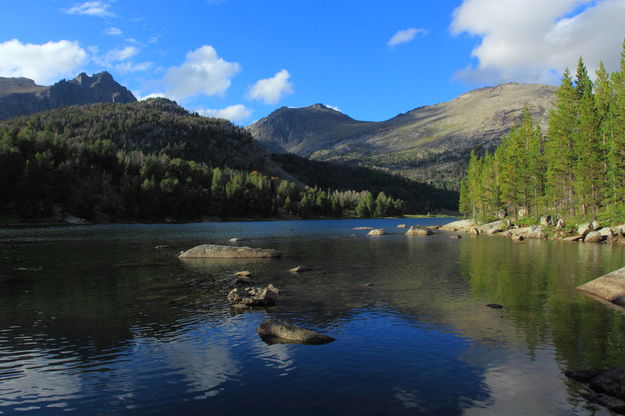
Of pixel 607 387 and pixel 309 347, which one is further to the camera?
pixel 309 347

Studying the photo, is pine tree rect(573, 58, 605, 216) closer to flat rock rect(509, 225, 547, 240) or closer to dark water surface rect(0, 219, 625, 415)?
flat rock rect(509, 225, 547, 240)

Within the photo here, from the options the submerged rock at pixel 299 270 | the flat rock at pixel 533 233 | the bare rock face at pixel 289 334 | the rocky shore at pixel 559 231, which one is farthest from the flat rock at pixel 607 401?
the flat rock at pixel 533 233

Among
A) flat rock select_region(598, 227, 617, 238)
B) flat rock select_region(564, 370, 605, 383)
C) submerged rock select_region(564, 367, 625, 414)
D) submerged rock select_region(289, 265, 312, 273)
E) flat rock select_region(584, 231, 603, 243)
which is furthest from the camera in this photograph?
flat rock select_region(584, 231, 603, 243)

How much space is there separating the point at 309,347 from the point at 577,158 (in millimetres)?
83947

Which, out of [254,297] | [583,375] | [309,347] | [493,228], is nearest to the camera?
[583,375]

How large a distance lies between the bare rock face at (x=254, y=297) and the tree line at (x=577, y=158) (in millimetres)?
66224

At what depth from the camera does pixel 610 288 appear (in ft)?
91.6

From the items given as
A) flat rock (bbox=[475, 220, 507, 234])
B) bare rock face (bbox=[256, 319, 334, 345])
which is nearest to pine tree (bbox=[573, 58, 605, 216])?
flat rock (bbox=[475, 220, 507, 234])

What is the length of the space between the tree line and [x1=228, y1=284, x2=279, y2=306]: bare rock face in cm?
6622

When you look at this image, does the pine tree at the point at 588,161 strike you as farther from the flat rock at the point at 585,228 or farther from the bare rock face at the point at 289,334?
the bare rock face at the point at 289,334

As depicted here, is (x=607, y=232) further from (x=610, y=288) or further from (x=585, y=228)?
(x=610, y=288)

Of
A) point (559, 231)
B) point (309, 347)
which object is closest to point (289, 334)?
point (309, 347)

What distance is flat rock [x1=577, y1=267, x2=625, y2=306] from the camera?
26.6 meters

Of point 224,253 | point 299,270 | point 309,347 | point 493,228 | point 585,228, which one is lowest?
point 309,347
